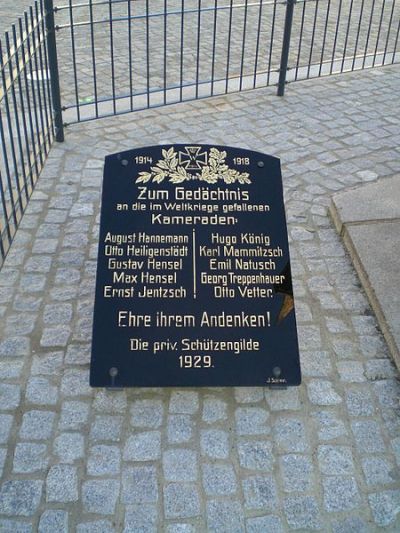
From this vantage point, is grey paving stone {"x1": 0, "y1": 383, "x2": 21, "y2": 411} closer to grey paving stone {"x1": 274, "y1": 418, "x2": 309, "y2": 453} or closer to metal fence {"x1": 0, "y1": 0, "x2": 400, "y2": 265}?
metal fence {"x1": 0, "y1": 0, "x2": 400, "y2": 265}

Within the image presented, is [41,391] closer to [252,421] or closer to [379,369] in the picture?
[252,421]

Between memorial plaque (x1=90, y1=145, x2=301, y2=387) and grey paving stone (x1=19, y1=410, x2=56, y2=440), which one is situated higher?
memorial plaque (x1=90, y1=145, x2=301, y2=387)

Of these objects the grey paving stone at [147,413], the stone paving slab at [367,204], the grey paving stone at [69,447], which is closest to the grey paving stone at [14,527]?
the grey paving stone at [69,447]

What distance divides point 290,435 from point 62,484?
122 centimetres

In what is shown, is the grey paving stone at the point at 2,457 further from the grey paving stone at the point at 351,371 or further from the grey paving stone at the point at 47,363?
the grey paving stone at the point at 351,371

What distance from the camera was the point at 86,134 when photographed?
618cm

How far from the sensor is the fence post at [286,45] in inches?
265

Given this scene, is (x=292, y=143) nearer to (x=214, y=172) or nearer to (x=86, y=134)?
(x=86, y=134)

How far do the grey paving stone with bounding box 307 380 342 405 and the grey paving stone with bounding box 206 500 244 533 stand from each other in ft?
2.72

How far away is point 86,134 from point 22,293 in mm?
2699

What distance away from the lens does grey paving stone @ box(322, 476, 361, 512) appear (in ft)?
9.21

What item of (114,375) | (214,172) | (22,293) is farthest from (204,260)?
(22,293)

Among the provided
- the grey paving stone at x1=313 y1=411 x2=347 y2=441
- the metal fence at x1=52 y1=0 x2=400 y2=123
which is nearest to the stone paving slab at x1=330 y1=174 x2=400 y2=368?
the grey paving stone at x1=313 y1=411 x2=347 y2=441

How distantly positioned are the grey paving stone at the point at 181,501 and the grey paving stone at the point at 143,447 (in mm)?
206
